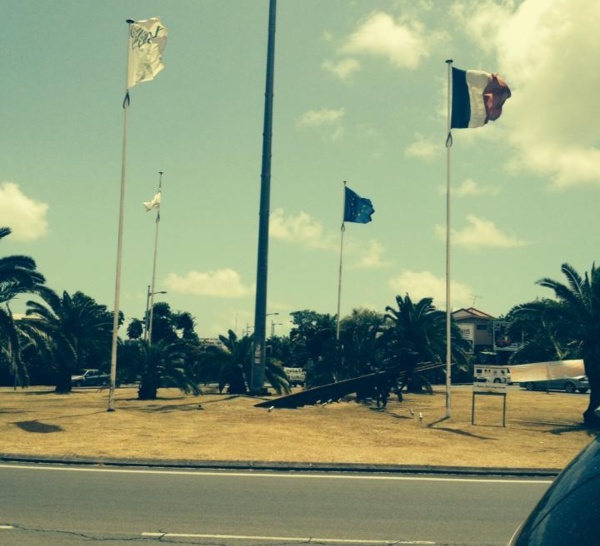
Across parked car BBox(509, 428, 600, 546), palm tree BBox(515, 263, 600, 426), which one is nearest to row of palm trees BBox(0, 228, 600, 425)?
palm tree BBox(515, 263, 600, 426)

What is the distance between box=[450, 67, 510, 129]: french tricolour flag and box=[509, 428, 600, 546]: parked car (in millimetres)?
22012

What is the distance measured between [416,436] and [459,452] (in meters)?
2.67

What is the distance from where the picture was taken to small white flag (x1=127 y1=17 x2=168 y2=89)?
890 inches

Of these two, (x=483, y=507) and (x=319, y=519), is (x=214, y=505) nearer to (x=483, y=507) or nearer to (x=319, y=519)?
(x=319, y=519)

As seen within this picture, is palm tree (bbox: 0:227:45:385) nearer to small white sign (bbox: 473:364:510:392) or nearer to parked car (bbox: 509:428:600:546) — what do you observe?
small white sign (bbox: 473:364:510:392)

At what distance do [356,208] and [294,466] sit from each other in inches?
1031

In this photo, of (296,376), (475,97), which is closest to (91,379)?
(296,376)

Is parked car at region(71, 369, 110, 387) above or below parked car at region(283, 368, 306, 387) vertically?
below

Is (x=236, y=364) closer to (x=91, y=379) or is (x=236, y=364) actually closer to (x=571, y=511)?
(x=91, y=379)

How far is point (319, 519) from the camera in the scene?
8.70 m

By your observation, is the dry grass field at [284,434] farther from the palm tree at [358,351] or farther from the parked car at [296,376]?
the parked car at [296,376]

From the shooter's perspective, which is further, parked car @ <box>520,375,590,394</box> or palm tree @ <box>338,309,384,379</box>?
parked car @ <box>520,375,590,394</box>

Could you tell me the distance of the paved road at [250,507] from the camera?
7.86 meters

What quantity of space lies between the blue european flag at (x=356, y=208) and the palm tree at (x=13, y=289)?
18.2 metres
